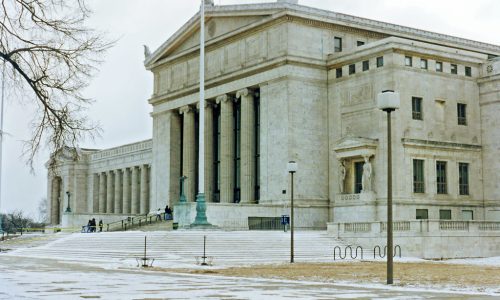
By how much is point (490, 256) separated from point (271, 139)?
2295 centimetres

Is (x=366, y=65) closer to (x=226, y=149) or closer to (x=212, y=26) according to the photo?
(x=226, y=149)

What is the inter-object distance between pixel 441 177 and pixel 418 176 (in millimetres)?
2592

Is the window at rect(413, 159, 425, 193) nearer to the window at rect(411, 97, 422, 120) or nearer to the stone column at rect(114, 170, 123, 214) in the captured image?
the window at rect(411, 97, 422, 120)

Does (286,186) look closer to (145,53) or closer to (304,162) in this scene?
(304,162)

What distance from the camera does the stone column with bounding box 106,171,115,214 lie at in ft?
363

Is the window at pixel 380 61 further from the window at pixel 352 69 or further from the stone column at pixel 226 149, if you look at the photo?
the stone column at pixel 226 149

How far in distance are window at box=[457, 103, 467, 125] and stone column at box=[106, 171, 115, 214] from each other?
190 ft

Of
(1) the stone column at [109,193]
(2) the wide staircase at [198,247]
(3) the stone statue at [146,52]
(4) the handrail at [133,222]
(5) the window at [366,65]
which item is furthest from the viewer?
(1) the stone column at [109,193]

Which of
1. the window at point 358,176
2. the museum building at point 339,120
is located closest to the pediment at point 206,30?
the museum building at point 339,120

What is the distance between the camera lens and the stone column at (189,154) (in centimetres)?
8206

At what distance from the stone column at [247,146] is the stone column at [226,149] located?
2302mm

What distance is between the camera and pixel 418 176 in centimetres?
6406

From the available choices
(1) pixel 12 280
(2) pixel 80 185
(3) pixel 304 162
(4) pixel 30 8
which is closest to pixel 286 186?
(3) pixel 304 162

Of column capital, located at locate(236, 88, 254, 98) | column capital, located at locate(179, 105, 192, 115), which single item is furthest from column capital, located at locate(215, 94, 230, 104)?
column capital, located at locate(179, 105, 192, 115)
